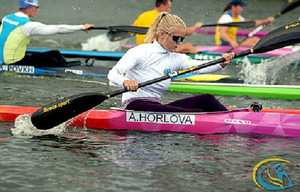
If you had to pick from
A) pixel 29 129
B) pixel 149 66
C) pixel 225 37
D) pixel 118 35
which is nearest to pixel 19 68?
pixel 118 35

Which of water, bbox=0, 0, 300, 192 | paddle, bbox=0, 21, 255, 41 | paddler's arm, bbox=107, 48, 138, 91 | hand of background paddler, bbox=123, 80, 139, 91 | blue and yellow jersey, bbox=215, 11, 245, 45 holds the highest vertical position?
blue and yellow jersey, bbox=215, 11, 245, 45

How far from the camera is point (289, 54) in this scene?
12898 mm

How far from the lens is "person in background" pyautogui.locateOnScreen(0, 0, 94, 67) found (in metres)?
10.4

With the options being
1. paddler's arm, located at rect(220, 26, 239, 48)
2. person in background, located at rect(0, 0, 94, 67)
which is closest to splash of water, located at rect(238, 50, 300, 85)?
paddler's arm, located at rect(220, 26, 239, 48)

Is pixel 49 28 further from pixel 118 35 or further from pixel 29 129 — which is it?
pixel 29 129

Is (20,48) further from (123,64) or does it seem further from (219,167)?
(219,167)

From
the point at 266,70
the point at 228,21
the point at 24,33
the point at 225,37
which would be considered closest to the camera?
the point at 24,33

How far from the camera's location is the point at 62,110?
6.65 metres

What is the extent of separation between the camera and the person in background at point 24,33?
34.1 feet

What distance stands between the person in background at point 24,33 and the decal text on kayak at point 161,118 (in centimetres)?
397

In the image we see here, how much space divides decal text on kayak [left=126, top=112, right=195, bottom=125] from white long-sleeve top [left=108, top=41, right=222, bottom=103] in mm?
217

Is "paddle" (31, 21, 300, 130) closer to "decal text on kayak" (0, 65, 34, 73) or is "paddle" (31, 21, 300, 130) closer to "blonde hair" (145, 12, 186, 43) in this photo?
"blonde hair" (145, 12, 186, 43)

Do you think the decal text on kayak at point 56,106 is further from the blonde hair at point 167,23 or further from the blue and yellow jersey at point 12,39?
the blue and yellow jersey at point 12,39

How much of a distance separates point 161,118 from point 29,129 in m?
1.57
